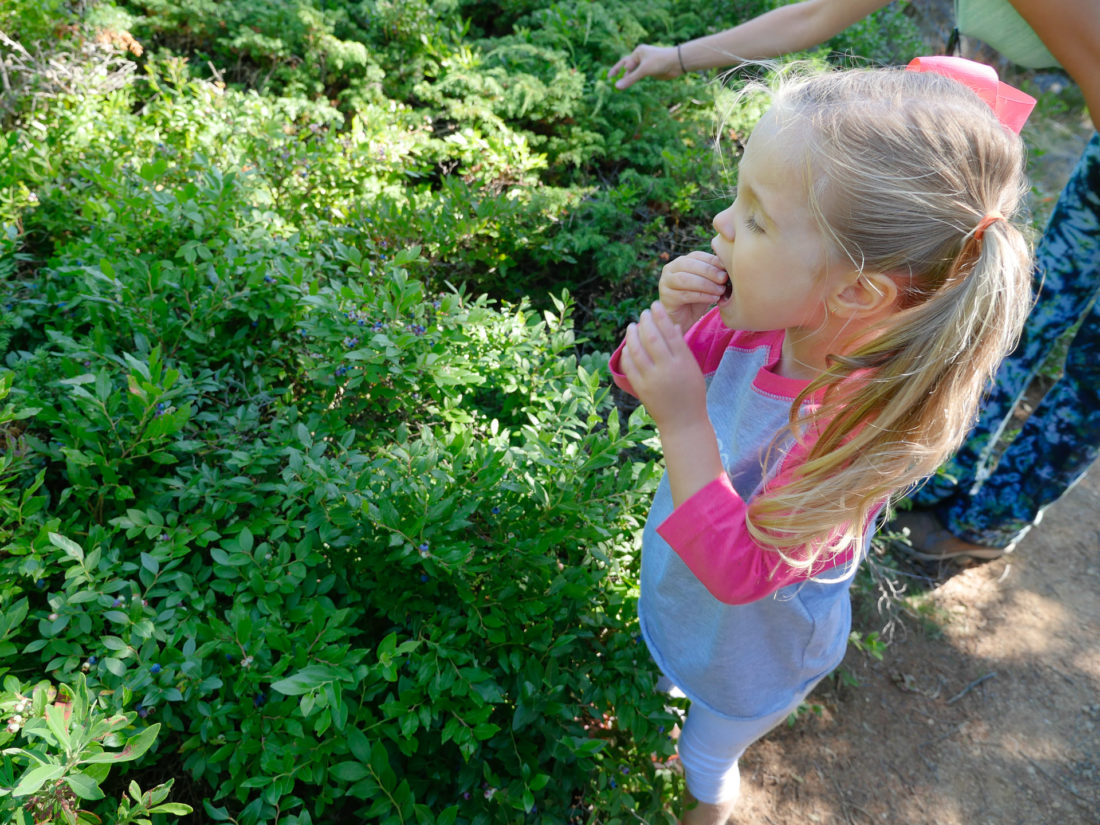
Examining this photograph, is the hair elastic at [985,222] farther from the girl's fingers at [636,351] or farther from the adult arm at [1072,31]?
the adult arm at [1072,31]

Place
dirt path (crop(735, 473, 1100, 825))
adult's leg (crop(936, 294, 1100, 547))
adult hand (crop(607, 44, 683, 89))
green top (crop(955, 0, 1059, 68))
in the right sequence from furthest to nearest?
adult's leg (crop(936, 294, 1100, 547))
dirt path (crop(735, 473, 1100, 825))
adult hand (crop(607, 44, 683, 89))
green top (crop(955, 0, 1059, 68))

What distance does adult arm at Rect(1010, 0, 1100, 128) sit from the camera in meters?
1.65

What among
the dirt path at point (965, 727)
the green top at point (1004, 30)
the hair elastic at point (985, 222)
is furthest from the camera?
the dirt path at point (965, 727)

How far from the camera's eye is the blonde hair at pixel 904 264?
1.15 meters

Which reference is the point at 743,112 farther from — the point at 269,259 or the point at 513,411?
the point at 269,259

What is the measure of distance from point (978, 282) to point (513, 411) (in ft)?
4.70

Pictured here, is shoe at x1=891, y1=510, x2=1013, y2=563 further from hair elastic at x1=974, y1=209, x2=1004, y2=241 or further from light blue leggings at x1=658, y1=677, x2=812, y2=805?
hair elastic at x1=974, y1=209, x2=1004, y2=241

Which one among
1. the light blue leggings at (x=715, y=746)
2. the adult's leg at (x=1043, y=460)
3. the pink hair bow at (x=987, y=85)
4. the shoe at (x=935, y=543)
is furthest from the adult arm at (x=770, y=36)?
the shoe at (x=935, y=543)

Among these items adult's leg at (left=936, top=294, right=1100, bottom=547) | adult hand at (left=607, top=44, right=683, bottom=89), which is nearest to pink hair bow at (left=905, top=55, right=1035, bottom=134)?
adult hand at (left=607, top=44, right=683, bottom=89)

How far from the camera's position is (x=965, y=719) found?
110 inches

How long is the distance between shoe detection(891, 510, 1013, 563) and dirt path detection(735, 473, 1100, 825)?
13 centimetres

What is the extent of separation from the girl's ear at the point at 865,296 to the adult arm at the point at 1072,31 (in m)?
1.00

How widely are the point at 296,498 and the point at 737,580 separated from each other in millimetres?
1028

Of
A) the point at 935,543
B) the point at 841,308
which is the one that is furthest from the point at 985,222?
the point at 935,543
